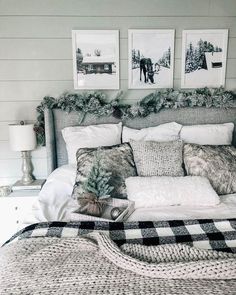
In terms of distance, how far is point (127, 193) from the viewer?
1743mm

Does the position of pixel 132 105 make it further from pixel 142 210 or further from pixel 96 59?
pixel 142 210

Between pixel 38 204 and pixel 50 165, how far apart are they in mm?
681

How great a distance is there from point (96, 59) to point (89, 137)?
711mm

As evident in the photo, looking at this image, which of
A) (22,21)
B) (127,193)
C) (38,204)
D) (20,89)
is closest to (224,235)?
(127,193)

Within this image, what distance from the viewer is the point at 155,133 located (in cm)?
227

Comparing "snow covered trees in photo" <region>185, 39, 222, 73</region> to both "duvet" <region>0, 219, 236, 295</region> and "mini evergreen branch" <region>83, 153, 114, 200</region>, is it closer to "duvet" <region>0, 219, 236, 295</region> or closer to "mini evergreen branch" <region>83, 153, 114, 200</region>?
"mini evergreen branch" <region>83, 153, 114, 200</region>

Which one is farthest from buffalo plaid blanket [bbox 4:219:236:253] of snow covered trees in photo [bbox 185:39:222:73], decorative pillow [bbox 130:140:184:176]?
snow covered trees in photo [bbox 185:39:222:73]

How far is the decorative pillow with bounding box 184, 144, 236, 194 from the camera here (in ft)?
6.02

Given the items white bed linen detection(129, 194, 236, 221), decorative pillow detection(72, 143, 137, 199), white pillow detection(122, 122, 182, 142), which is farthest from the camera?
white pillow detection(122, 122, 182, 142)

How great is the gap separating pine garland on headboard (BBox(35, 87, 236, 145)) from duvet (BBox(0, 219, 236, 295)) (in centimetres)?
127

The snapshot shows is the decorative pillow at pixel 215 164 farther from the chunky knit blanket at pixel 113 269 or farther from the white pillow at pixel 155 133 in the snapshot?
the chunky knit blanket at pixel 113 269

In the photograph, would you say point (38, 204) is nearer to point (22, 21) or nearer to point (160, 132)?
point (160, 132)

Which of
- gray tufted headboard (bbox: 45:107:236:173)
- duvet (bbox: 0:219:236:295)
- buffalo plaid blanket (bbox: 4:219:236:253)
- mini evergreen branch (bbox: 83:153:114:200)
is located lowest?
buffalo plaid blanket (bbox: 4:219:236:253)

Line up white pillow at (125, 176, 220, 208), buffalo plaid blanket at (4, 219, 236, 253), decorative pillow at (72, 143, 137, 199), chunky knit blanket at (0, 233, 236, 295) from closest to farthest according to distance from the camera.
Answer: chunky knit blanket at (0, 233, 236, 295) < buffalo plaid blanket at (4, 219, 236, 253) < white pillow at (125, 176, 220, 208) < decorative pillow at (72, 143, 137, 199)
